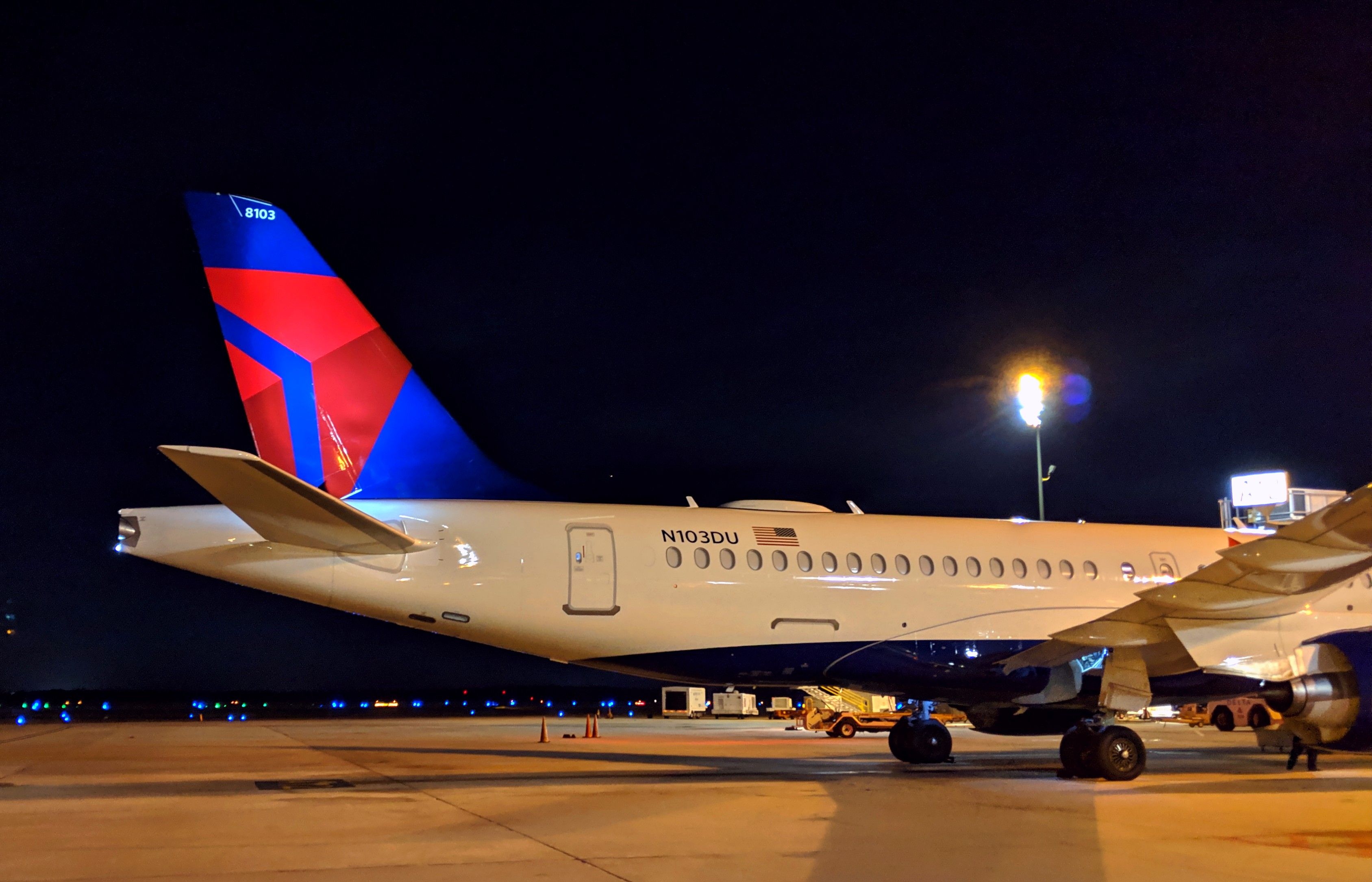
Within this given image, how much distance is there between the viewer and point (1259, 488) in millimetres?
30203

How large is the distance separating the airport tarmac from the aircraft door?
8.90ft

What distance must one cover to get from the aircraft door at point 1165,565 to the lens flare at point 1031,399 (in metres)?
7.85

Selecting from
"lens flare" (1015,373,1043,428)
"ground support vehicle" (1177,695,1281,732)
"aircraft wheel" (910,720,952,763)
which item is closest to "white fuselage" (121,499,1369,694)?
"aircraft wheel" (910,720,952,763)

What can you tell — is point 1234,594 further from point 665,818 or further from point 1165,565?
point 665,818

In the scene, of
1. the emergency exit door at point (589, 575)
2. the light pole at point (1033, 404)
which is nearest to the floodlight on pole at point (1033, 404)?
the light pole at point (1033, 404)

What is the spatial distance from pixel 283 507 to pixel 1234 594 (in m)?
10.4

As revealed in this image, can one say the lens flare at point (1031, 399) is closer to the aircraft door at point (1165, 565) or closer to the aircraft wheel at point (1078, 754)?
the aircraft door at point (1165, 565)

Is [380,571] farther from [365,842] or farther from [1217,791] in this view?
[1217,791]

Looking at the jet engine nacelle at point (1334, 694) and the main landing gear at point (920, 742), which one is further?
the main landing gear at point (920, 742)

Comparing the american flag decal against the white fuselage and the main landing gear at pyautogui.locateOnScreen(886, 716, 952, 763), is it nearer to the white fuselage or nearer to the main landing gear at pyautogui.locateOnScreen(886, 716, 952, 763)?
the white fuselage

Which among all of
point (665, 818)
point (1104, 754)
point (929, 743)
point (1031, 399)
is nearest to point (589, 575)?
point (665, 818)

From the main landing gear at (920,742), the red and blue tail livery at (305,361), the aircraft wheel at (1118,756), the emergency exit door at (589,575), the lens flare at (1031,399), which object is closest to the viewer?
the red and blue tail livery at (305,361)

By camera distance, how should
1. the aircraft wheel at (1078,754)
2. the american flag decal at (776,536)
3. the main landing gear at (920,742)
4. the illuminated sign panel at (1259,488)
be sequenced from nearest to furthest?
the aircraft wheel at (1078,754) → the american flag decal at (776,536) → the main landing gear at (920,742) → the illuminated sign panel at (1259,488)

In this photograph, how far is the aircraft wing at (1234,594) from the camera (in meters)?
11.0
